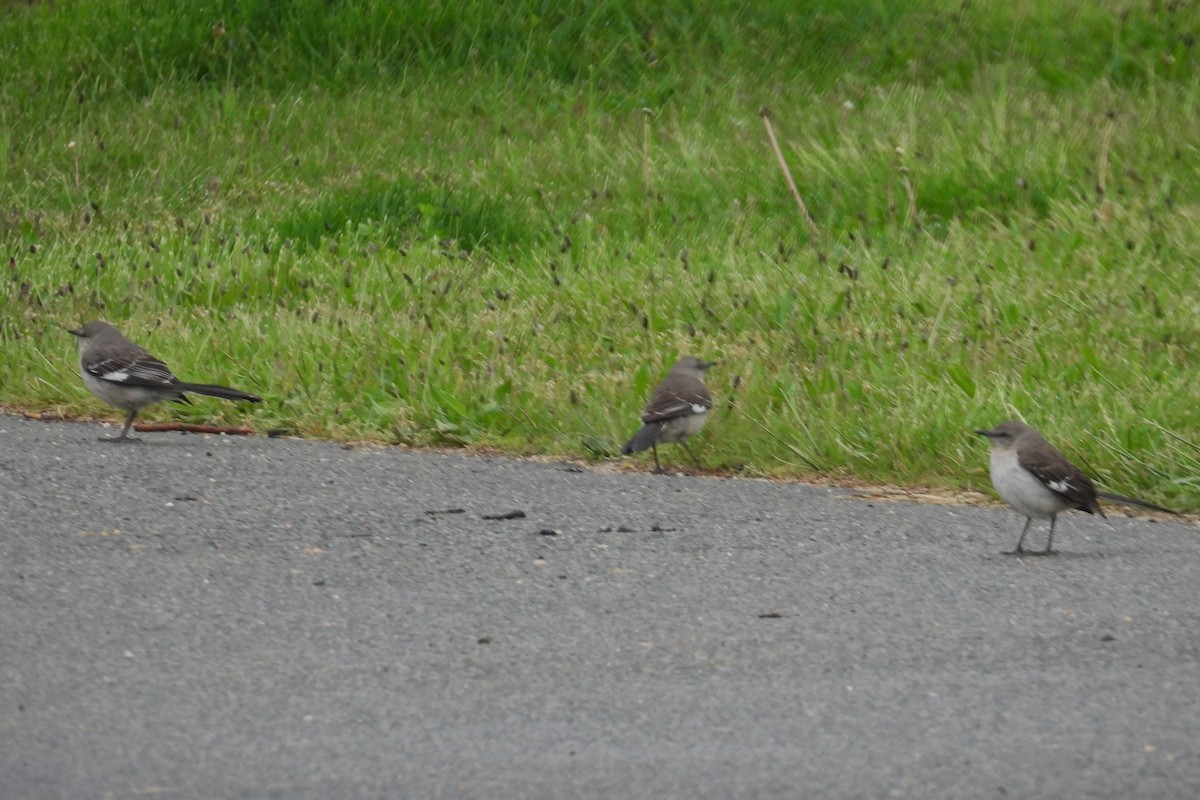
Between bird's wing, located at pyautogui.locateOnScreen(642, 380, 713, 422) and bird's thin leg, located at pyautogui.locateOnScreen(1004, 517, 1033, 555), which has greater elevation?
bird's thin leg, located at pyautogui.locateOnScreen(1004, 517, 1033, 555)

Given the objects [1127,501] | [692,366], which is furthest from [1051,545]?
[692,366]

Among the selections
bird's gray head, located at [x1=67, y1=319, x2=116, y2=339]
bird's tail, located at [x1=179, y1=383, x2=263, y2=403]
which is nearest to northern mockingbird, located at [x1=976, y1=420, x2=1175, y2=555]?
bird's tail, located at [x1=179, y1=383, x2=263, y2=403]

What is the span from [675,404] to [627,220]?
494 cm

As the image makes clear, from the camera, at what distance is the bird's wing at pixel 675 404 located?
8.26m

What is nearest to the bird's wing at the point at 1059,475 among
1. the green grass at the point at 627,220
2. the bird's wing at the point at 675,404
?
the green grass at the point at 627,220

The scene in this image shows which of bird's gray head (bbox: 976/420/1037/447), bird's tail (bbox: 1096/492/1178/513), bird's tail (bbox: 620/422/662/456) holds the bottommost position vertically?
bird's tail (bbox: 620/422/662/456)

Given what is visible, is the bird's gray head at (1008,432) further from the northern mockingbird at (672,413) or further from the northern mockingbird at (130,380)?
the northern mockingbird at (130,380)

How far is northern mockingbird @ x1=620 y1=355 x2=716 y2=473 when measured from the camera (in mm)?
8234

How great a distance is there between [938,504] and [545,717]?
3.52 metres

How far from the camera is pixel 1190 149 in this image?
12.5 metres

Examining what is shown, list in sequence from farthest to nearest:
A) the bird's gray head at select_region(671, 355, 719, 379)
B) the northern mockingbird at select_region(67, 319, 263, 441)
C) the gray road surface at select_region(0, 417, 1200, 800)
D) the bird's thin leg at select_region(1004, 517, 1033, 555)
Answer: the northern mockingbird at select_region(67, 319, 263, 441) → the bird's gray head at select_region(671, 355, 719, 379) → the bird's thin leg at select_region(1004, 517, 1033, 555) → the gray road surface at select_region(0, 417, 1200, 800)

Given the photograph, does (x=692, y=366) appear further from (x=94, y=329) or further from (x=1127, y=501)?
(x=94, y=329)

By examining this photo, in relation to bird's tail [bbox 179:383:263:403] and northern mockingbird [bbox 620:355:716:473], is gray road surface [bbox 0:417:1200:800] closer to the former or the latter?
northern mockingbird [bbox 620:355:716:473]

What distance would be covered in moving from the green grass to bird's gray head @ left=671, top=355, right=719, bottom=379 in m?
0.20
